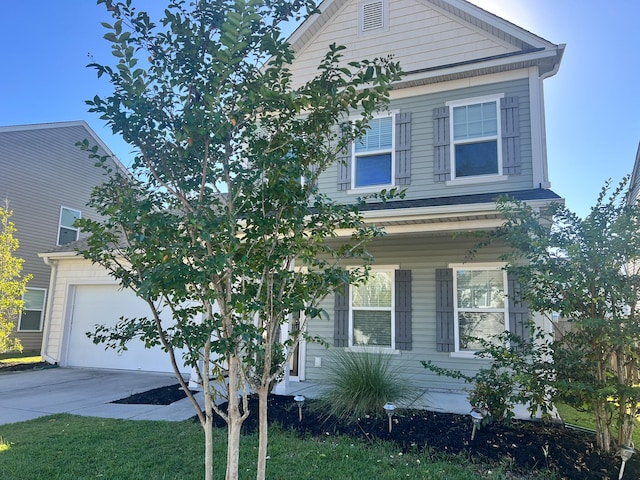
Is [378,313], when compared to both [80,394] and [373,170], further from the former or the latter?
[80,394]

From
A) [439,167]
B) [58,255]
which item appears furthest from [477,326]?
[58,255]

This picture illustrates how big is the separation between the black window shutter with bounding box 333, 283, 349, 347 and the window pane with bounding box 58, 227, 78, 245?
11.5m

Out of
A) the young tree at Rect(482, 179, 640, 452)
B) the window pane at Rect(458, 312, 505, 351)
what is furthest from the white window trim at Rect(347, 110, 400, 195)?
the young tree at Rect(482, 179, 640, 452)

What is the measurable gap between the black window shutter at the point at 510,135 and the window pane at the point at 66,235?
1437 cm

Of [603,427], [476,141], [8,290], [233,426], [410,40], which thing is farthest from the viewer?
[8,290]

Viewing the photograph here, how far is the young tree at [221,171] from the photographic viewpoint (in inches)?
88.0

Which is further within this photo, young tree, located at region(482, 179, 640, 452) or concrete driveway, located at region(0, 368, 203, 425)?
concrete driveway, located at region(0, 368, 203, 425)

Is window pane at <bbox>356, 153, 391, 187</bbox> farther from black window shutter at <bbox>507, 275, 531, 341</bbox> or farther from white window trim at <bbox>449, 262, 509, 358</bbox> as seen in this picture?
black window shutter at <bbox>507, 275, 531, 341</bbox>

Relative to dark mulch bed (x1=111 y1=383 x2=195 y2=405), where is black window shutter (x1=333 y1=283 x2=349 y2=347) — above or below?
above

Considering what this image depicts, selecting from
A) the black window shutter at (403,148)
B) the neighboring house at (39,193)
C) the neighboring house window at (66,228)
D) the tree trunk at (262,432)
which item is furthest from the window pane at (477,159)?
the neighboring house window at (66,228)

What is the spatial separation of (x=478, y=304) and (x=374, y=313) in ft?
6.06

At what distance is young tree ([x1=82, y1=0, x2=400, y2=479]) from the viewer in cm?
A: 223

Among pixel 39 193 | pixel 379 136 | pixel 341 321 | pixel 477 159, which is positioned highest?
pixel 39 193

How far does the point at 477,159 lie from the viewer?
7133 mm
